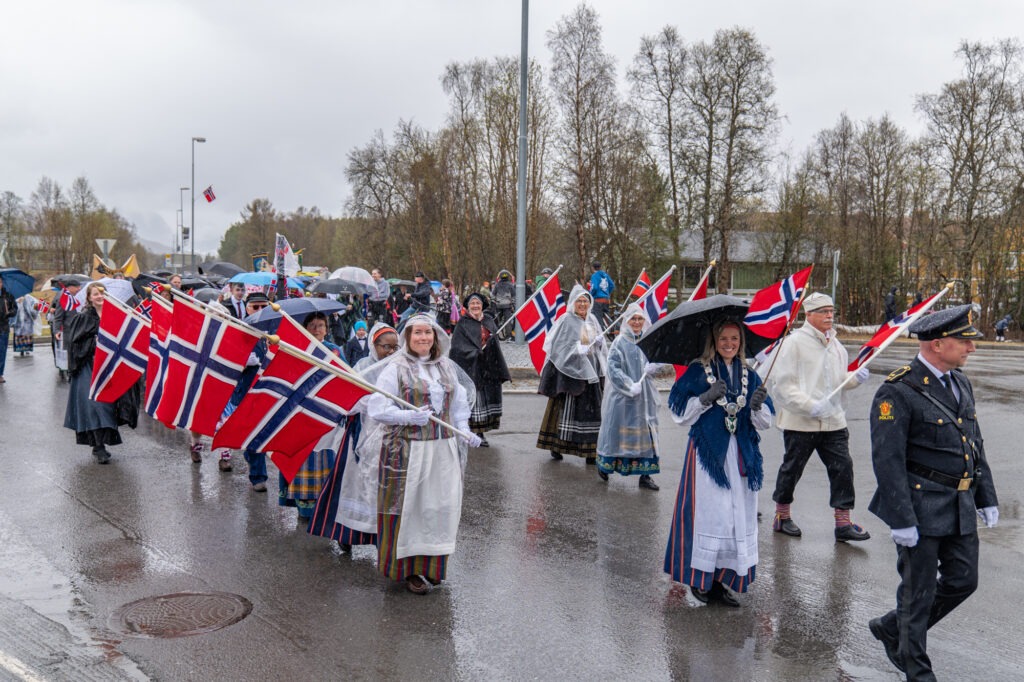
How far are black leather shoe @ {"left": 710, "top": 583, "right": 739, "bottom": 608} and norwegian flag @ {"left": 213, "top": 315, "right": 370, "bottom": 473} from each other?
101 inches

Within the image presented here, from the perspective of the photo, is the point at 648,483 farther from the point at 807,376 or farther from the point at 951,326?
the point at 951,326

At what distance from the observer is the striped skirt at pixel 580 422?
9289 mm

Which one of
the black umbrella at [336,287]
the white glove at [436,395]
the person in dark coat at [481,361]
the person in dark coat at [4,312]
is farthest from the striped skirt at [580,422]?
the person in dark coat at [4,312]

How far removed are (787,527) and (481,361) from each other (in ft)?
15.2

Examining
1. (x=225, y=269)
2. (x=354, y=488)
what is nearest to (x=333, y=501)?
(x=354, y=488)

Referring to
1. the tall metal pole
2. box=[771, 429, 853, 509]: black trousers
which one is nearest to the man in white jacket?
box=[771, 429, 853, 509]: black trousers

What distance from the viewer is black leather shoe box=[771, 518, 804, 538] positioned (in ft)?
22.1

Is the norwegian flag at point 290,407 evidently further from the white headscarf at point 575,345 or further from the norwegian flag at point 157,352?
the white headscarf at point 575,345

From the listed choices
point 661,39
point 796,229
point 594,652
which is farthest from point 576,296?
point 796,229

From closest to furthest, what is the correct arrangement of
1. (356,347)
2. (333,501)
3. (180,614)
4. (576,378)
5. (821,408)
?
(180,614)
(333,501)
(821,408)
(356,347)
(576,378)

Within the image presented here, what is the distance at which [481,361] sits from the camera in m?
10.4

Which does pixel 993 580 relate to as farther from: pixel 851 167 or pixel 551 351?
pixel 851 167

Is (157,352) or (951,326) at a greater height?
(951,326)

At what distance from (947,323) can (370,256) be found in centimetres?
5231
